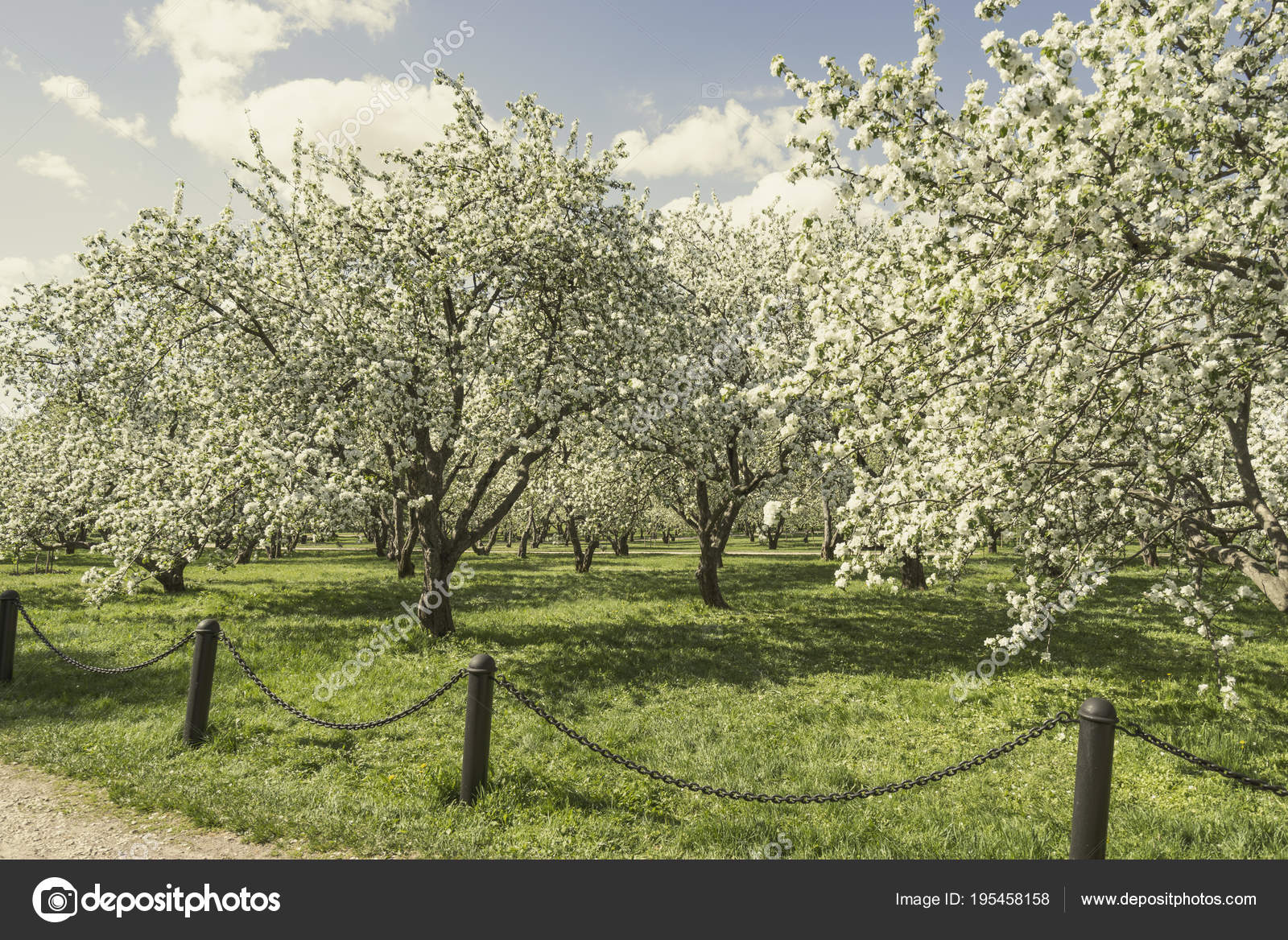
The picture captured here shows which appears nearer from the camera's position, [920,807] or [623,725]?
[920,807]

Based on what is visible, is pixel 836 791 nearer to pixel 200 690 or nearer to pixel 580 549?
pixel 200 690

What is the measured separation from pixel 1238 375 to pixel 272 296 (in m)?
14.0

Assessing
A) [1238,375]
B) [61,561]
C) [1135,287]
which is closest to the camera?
[1135,287]

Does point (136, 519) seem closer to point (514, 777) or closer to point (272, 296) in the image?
point (272, 296)

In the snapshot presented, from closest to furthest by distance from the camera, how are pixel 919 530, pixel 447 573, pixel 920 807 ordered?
1. pixel 920 807
2. pixel 919 530
3. pixel 447 573

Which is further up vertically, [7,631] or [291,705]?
[7,631]

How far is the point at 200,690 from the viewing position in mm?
7809

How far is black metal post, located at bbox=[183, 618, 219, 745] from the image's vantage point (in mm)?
7707

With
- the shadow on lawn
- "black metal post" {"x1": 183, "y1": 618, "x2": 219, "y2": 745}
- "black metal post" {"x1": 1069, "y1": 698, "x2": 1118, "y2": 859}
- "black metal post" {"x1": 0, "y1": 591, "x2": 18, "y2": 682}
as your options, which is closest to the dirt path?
"black metal post" {"x1": 183, "y1": 618, "x2": 219, "y2": 745}

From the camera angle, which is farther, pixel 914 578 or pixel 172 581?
pixel 914 578

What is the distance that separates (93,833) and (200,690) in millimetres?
2142

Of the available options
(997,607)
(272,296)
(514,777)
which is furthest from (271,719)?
(997,607)

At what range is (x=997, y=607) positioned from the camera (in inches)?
730
